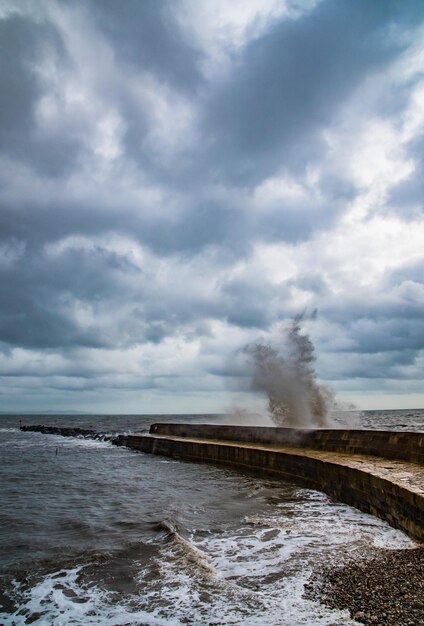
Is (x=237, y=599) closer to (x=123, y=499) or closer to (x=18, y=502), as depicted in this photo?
(x=123, y=499)

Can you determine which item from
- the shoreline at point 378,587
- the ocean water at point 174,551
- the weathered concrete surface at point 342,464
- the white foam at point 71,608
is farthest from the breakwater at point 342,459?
the white foam at point 71,608

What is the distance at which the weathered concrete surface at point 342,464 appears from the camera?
737 centimetres

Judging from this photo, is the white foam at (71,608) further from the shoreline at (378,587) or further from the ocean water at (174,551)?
the shoreline at (378,587)

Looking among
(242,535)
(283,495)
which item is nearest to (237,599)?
(242,535)

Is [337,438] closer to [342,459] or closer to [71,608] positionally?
[342,459]

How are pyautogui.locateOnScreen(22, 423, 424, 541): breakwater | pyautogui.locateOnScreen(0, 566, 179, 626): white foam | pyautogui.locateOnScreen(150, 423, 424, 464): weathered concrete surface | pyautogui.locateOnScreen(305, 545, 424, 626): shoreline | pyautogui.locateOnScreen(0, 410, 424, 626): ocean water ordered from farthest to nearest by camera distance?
pyautogui.locateOnScreen(150, 423, 424, 464): weathered concrete surface < pyautogui.locateOnScreen(22, 423, 424, 541): breakwater < pyautogui.locateOnScreen(0, 410, 424, 626): ocean water < pyautogui.locateOnScreen(0, 566, 179, 626): white foam < pyautogui.locateOnScreen(305, 545, 424, 626): shoreline

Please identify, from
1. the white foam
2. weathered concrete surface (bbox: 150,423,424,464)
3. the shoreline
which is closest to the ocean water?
the white foam

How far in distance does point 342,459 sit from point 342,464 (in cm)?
120

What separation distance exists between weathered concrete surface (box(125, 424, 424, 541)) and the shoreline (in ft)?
3.13

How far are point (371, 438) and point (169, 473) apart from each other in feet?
25.6

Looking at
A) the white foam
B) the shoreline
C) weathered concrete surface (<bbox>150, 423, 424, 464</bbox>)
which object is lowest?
the white foam

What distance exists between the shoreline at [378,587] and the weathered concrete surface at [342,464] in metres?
0.95

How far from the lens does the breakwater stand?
7527 mm

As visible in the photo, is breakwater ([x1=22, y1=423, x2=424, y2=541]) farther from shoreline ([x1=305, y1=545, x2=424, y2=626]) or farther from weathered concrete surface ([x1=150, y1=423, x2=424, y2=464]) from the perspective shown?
shoreline ([x1=305, y1=545, x2=424, y2=626])
